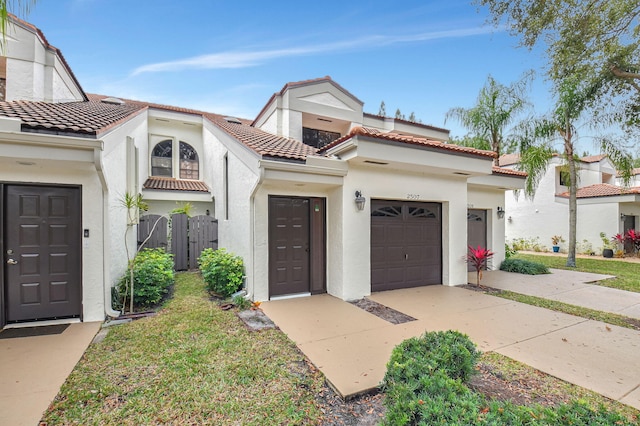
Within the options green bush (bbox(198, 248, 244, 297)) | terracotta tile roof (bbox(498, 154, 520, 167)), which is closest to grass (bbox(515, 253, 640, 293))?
terracotta tile roof (bbox(498, 154, 520, 167))

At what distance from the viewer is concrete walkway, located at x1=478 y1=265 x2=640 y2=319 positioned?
295 inches

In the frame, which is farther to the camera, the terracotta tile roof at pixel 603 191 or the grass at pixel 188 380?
the terracotta tile roof at pixel 603 191

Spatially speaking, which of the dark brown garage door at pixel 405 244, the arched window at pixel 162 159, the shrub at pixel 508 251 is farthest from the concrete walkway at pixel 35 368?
the shrub at pixel 508 251

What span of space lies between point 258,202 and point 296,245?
5.52 ft

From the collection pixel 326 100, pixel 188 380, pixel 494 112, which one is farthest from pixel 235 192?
pixel 494 112

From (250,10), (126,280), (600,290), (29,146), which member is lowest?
(600,290)

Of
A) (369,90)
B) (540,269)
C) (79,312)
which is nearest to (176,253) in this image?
(79,312)

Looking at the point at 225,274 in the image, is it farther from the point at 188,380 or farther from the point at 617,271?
the point at 617,271

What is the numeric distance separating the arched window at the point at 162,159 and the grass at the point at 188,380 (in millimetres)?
10880

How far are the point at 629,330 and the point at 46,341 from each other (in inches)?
439

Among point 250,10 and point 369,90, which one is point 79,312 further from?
point 369,90

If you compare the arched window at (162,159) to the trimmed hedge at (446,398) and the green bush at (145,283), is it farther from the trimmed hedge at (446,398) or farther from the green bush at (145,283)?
the trimmed hedge at (446,398)

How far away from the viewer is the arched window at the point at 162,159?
14.7 m

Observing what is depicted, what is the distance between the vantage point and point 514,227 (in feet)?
73.7
